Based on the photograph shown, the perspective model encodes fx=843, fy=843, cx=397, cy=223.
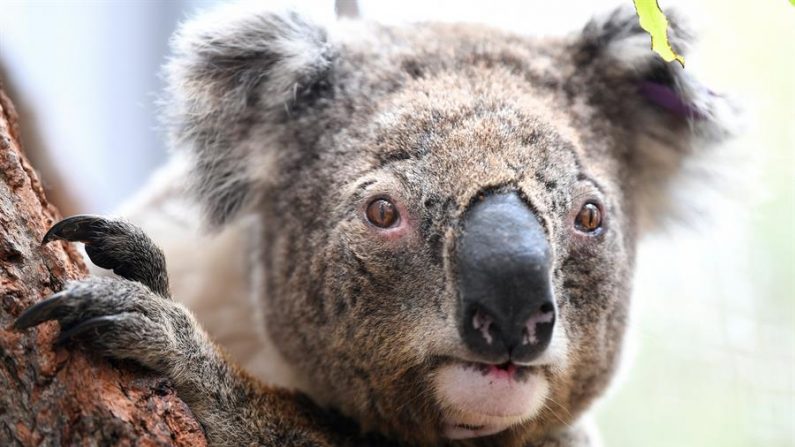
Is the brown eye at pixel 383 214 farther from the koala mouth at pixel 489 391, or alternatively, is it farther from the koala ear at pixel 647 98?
the koala ear at pixel 647 98

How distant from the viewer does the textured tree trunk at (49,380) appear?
1571 mm

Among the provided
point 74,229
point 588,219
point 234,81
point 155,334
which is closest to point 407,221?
point 588,219

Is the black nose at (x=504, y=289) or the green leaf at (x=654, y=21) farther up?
the green leaf at (x=654, y=21)

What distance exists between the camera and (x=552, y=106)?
2.50m

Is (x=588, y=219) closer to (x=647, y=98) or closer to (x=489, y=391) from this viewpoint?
(x=489, y=391)

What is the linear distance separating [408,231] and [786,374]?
12.9ft

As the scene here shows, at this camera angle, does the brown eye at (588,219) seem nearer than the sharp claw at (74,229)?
No

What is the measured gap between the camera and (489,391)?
6.52 ft

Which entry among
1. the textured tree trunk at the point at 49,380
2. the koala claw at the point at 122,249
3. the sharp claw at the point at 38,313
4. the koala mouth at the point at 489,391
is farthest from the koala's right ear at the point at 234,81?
the sharp claw at the point at 38,313

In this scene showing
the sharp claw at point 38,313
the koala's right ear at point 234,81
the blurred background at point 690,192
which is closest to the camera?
the sharp claw at point 38,313

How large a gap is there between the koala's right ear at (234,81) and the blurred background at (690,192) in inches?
6.6

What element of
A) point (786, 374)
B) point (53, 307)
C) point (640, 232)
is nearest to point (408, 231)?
point (53, 307)

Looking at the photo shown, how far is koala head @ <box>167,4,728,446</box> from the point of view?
199 cm

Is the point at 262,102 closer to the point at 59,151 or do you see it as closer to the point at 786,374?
the point at 59,151
